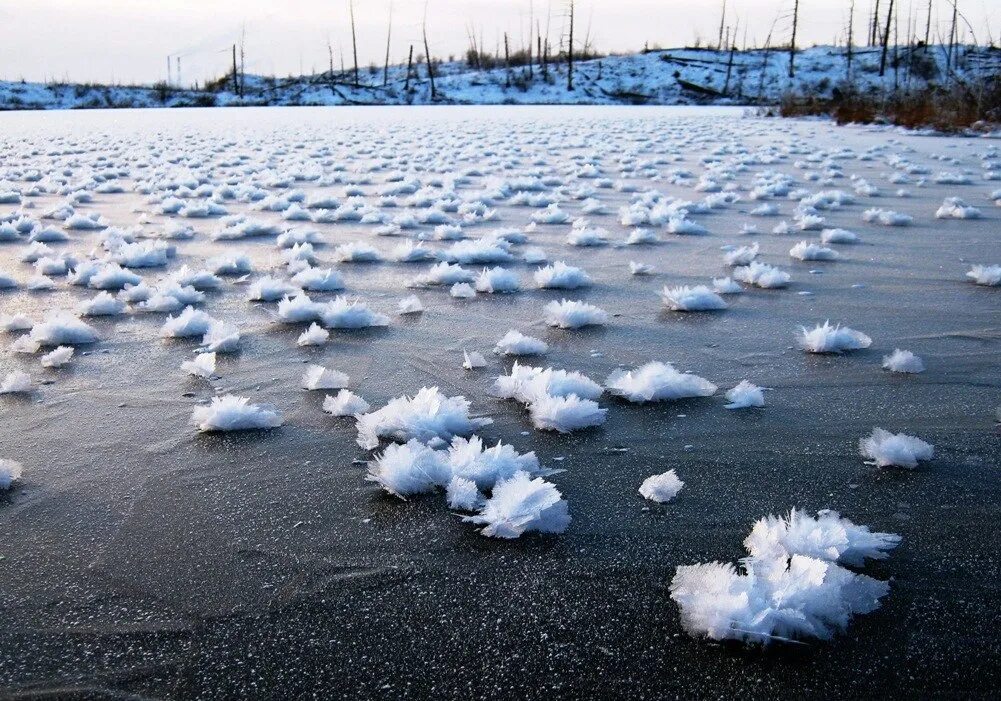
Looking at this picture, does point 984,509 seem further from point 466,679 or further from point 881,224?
point 881,224

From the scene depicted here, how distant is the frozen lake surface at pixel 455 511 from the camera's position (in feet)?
4.20

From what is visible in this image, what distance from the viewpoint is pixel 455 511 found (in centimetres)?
174

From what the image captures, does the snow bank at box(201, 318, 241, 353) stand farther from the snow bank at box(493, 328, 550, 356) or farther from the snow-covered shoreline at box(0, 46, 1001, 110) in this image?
the snow-covered shoreline at box(0, 46, 1001, 110)

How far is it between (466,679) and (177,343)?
7.14 feet

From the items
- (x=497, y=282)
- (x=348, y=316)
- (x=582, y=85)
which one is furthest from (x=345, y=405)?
(x=582, y=85)

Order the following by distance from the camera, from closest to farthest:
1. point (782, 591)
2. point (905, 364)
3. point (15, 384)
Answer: point (782, 591), point (15, 384), point (905, 364)

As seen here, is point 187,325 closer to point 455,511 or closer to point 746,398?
point 455,511

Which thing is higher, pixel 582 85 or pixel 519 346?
pixel 582 85

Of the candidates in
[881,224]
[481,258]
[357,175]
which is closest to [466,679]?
[481,258]

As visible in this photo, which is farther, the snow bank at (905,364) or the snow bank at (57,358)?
the snow bank at (57,358)

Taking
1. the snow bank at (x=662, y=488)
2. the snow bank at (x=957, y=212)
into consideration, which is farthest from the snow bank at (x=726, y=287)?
the snow bank at (x=957, y=212)

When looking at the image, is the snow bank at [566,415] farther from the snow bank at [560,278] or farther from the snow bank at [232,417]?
the snow bank at [560,278]

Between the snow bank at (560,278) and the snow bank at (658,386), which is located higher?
the snow bank at (560,278)

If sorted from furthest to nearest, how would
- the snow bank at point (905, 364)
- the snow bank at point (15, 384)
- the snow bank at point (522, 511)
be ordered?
the snow bank at point (905, 364) → the snow bank at point (15, 384) → the snow bank at point (522, 511)
